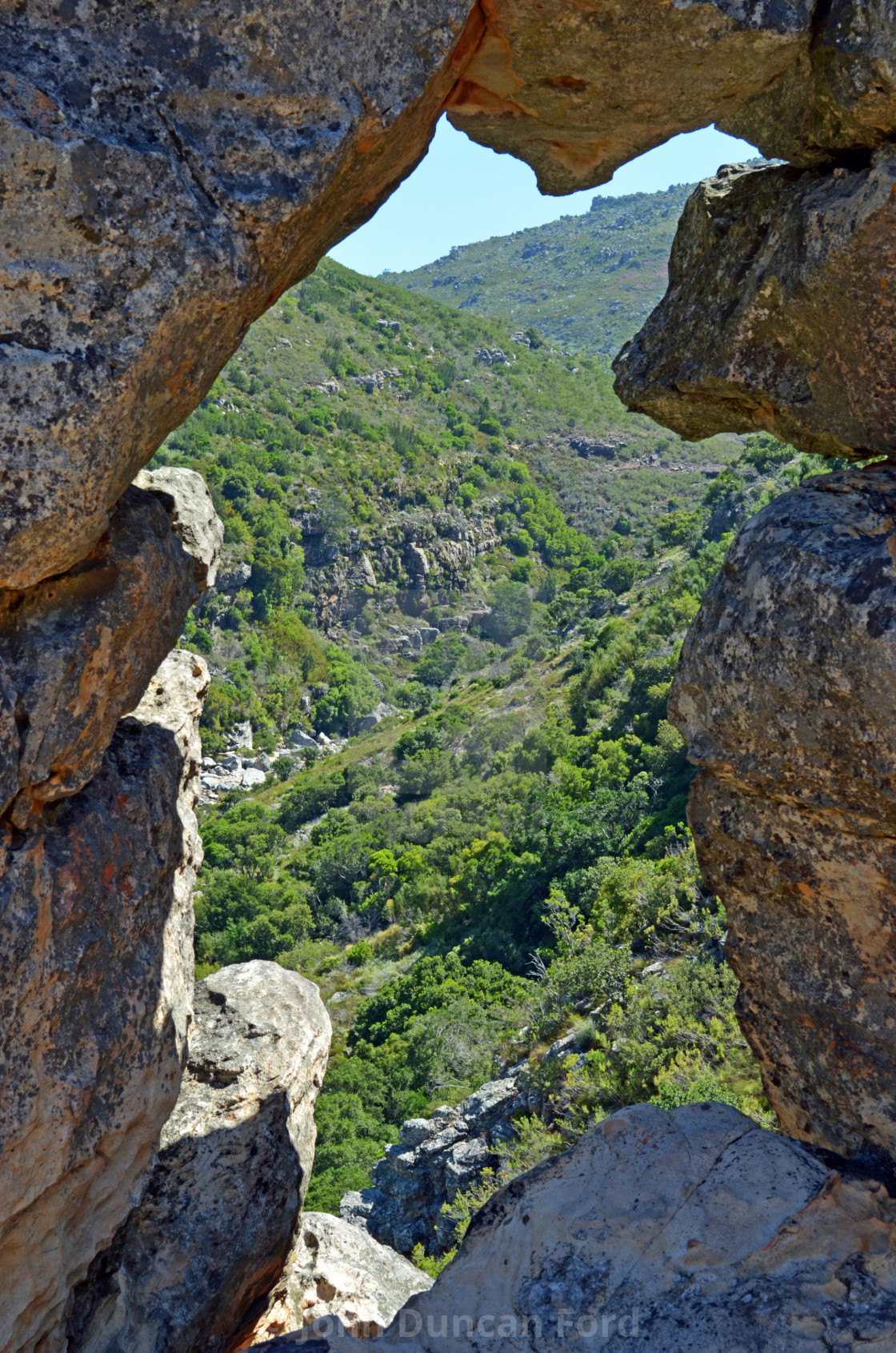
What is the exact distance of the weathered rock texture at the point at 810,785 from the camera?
217 inches

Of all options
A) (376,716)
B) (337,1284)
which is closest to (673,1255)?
(337,1284)

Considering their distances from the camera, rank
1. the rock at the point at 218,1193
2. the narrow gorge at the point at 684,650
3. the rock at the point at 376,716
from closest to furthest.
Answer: the narrow gorge at the point at 684,650 → the rock at the point at 218,1193 → the rock at the point at 376,716

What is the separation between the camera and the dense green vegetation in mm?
20781

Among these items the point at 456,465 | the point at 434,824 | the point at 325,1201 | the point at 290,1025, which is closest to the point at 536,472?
the point at 456,465

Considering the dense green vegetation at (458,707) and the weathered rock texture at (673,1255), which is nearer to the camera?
the weathered rock texture at (673,1255)

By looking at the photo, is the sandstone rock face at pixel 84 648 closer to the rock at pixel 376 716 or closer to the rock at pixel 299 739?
the rock at pixel 299 739

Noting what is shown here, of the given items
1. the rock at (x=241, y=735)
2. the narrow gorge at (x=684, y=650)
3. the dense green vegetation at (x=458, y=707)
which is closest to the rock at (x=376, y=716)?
the dense green vegetation at (x=458, y=707)

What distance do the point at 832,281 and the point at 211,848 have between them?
44543mm

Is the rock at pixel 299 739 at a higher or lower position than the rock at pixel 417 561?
lower

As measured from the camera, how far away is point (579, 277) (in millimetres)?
161625

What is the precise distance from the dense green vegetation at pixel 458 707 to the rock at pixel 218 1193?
5.70 meters

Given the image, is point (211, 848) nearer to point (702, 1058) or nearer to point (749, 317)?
point (702, 1058)

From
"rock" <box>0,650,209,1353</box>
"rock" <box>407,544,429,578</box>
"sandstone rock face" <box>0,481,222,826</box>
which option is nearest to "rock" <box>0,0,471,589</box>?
"sandstone rock face" <box>0,481,222,826</box>

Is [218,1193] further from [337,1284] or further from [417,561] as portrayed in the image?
[417,561]
